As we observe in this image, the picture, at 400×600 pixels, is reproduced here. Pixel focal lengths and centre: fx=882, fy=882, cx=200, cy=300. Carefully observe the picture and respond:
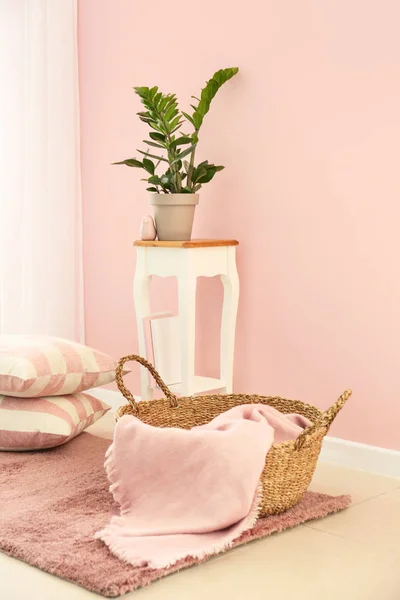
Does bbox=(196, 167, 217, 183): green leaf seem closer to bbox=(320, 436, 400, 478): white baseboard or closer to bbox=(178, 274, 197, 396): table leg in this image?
bbox=(178, 274, 197, 396): table leg

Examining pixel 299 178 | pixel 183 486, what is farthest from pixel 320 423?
pixel 299 178

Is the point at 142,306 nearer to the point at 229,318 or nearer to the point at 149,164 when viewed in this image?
the point at 229,318

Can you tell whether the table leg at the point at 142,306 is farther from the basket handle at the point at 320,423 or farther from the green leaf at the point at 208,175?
the basket handle at the point at 320,423

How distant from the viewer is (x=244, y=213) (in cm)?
309

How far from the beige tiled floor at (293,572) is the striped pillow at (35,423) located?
0.82m

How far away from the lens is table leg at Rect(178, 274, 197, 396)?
2908 mm

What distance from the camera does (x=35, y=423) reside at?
2.78 m

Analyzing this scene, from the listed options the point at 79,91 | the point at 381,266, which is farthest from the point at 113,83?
the point at 381,266

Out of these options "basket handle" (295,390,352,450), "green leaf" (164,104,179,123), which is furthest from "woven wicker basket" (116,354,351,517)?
"green leaf" (164,104,179,123)

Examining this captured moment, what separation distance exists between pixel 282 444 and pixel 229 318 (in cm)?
92

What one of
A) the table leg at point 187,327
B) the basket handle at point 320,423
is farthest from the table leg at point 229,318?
the basket handle at point 320,423

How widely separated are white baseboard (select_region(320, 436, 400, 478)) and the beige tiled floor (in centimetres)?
42

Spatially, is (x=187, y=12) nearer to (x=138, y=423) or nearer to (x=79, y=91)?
(x=79, y=91)

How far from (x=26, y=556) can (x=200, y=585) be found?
40 centimetres
